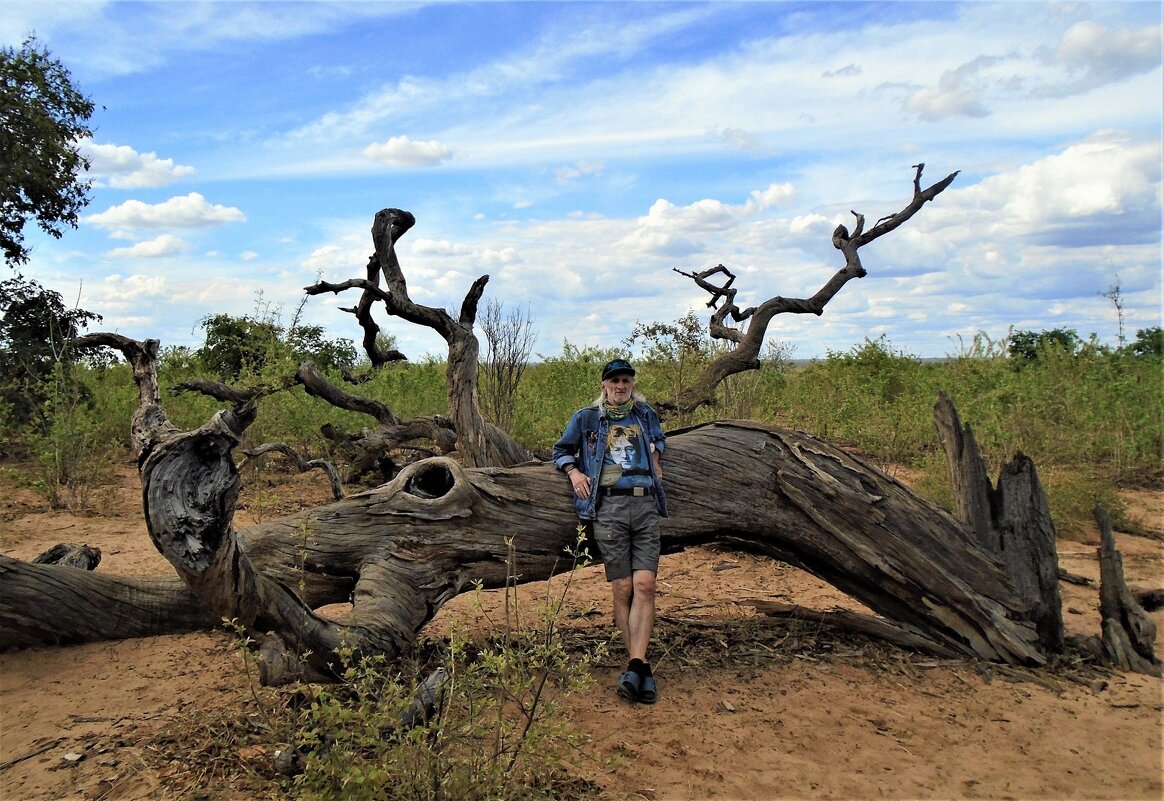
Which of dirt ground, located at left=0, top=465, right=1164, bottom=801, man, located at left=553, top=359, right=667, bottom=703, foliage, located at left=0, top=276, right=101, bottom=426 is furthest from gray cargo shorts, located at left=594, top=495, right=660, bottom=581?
foliage, located at left=0, top=276, right=101, bottom=426

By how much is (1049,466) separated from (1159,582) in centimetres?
248

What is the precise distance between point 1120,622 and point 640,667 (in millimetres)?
3047

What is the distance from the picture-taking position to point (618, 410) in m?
4.45

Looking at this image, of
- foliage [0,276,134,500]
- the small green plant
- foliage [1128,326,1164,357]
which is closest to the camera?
the small green plant

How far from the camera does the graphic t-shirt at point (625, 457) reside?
4328 millimetres

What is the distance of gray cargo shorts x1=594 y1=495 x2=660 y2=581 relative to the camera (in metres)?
4.21

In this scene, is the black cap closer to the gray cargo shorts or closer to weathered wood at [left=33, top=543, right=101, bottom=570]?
the gray cargo shorts

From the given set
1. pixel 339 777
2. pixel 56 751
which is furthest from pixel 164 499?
pixel 56 751

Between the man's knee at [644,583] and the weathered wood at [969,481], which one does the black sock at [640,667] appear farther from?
the weathered wood at [969,481]

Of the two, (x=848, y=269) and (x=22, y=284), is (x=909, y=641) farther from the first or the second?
(x=22, y=284)

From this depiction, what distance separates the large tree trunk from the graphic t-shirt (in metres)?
0.35

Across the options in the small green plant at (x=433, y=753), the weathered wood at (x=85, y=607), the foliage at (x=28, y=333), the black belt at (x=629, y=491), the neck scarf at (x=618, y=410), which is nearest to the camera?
the small green plant at (x=433, y=753)

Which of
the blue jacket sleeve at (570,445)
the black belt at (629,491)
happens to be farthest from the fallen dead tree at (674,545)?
the black belt at (629,491)

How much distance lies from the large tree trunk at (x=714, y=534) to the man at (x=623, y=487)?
253mm
